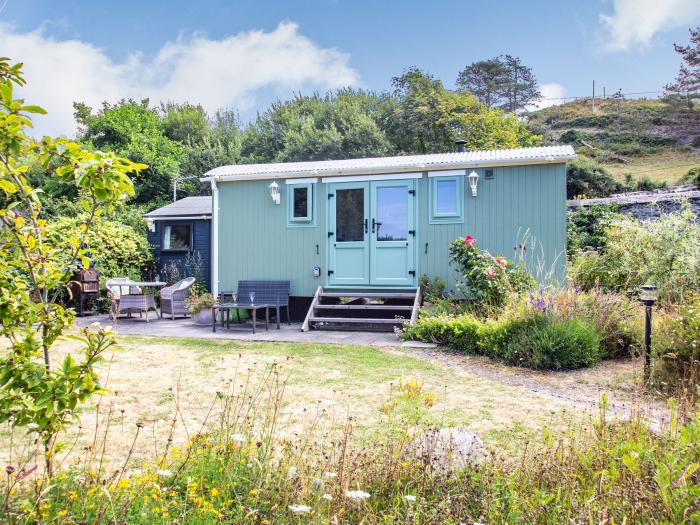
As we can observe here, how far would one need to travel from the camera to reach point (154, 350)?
737cm

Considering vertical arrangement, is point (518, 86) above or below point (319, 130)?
above

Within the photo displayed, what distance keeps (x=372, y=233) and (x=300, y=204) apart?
5.14 ft

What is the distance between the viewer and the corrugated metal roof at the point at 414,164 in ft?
30.3

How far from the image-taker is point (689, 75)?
32156mm

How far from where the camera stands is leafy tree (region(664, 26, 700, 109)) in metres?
31.4

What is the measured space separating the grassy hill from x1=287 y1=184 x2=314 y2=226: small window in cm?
1817

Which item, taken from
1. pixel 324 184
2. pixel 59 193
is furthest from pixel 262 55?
pixel 324 184

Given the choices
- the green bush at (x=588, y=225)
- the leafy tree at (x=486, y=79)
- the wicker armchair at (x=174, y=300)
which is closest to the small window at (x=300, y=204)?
the wicker armchair at (x=174, y=300)

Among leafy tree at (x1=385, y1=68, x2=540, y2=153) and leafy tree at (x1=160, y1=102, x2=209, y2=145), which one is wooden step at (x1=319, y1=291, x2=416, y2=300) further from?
leafy tree at (x1=160, y1=102, x2=209, y2=145)

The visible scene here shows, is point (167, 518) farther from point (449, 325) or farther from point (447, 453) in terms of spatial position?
point (449, 325)

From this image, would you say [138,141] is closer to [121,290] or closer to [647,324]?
[121,290]

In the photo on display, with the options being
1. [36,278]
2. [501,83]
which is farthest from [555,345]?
[501,83]

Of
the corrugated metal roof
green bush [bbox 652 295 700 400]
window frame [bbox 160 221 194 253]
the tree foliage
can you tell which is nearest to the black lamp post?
green bush [bbox 652 295 700 400]

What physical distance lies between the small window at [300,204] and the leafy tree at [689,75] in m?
31.0
